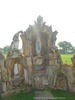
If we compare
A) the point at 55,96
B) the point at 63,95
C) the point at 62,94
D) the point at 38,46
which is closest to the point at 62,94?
the point at 62,94

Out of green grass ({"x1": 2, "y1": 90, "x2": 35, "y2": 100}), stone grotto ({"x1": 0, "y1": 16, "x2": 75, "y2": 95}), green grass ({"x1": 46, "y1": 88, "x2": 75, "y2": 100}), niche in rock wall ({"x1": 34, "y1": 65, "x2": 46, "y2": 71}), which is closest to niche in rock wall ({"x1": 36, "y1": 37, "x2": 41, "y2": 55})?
stone grotto ({"x1": 0, "y1": 16, "x2": 75, "y2": 95})

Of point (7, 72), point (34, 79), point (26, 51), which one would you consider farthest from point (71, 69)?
point (7, 72)

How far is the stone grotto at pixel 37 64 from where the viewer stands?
11.6 m

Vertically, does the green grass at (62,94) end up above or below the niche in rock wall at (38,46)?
below

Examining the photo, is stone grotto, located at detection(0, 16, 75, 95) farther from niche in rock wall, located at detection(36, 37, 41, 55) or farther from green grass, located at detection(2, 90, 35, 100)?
green grass, located at detection(2, 90, 35, 100)

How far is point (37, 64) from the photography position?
13.6 meters

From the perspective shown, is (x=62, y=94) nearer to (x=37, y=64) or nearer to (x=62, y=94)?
(x=62, y=94)

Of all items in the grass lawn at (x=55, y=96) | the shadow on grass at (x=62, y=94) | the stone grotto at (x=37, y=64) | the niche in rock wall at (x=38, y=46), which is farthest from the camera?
the niche in rock wall at (x=38, y=46)

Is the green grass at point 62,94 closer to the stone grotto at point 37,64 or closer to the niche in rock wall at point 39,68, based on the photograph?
the stone grotto at point 37,64

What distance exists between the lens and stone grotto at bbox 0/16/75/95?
1163 cm

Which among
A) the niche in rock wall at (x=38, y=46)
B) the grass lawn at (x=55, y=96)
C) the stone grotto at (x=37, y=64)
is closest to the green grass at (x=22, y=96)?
the grass lawn at (x=55, y=96)

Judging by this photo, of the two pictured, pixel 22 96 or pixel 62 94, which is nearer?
pixel 22 96

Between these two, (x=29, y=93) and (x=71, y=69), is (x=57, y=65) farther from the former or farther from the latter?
(x=29, y=93)

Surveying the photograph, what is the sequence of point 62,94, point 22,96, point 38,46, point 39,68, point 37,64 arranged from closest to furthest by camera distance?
point 22,96 → point 62,94 → point 37,64 → point 39,68 → point 38,46
